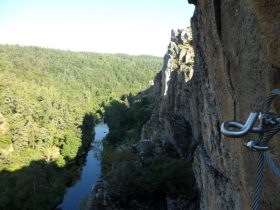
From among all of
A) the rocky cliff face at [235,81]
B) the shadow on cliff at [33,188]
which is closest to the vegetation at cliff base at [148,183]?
the shadow on cliff at [33,188]

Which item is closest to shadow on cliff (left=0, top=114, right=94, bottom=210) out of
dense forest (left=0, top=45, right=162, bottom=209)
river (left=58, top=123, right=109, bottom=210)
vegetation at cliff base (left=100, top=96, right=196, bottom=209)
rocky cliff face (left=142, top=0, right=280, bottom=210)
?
dense forest (left=0, top=45, right=162, bottom=209)

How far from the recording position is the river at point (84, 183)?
38438 mm

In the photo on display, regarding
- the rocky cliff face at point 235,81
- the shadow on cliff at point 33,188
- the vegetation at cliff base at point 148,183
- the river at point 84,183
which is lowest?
the river at point 84,183

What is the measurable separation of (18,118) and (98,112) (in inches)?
1398

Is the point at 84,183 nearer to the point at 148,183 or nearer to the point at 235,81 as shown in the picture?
the point at 148,183

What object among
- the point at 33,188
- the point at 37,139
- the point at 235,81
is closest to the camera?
the point at 235,81

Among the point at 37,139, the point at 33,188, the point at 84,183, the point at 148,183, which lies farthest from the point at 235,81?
the point at 37,139

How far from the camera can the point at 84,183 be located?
45.1m

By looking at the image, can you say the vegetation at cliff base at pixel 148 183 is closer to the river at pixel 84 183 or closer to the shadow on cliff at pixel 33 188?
the shadow on cliff at pixel 33 188

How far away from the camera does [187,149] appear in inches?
1080

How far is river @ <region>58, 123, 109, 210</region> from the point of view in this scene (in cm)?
3844

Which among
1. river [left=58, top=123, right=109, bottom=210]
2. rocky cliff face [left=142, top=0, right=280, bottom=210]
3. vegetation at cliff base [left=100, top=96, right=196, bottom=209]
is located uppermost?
rocky cliff face [left=142, top=0, right=280, bottom=210]

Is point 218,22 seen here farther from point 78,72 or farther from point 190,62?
point 78,72

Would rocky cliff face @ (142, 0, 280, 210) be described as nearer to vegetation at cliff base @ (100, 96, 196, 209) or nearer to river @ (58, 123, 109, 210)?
vegetation at cliff base @ (100, 96, 196, 209)
